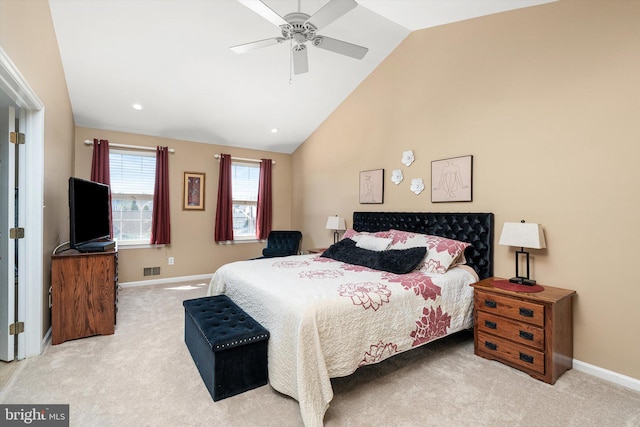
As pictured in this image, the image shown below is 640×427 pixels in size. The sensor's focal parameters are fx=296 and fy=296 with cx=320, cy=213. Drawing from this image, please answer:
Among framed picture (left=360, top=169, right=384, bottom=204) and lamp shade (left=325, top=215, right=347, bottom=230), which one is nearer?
framed picture (left=360, top=169, right=384, bottom=204)

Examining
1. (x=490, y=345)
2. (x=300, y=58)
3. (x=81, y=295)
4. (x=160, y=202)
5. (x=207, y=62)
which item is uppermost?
(x=207, y=62)

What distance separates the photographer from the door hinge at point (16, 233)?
7.89 feet

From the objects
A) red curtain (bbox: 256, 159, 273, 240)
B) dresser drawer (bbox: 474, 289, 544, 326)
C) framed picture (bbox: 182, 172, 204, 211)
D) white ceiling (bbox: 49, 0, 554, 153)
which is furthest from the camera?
red curtain (bbox: 256, 159, 273, 240)

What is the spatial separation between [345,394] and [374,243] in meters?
1.73

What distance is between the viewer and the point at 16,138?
7.98ft

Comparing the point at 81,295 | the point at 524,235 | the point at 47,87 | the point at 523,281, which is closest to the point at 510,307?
the point at 523,281

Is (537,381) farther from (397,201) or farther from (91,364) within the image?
(91,364)

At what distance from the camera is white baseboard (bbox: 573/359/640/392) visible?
85.7 inches

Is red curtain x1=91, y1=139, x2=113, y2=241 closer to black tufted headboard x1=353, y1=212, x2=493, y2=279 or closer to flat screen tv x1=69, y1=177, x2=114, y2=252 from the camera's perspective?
flat screen tv x1=69, y1=177, x2=114, y2=252

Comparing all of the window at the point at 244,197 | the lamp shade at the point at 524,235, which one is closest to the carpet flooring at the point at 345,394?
the lamp shade at the point at 524,235

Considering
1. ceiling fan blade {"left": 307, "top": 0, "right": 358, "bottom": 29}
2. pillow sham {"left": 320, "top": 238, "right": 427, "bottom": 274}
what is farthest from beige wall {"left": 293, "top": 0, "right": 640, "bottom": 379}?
ceiling fan blade {"left": 307, "top": 0, "right": 358, "bottom": 29}

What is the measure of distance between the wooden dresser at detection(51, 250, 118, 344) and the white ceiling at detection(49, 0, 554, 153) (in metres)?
2.21

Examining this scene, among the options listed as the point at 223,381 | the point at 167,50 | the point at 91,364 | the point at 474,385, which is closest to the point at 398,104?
the point at 167,50

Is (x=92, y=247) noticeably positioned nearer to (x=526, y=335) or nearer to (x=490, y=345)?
(x=490, y=345)
